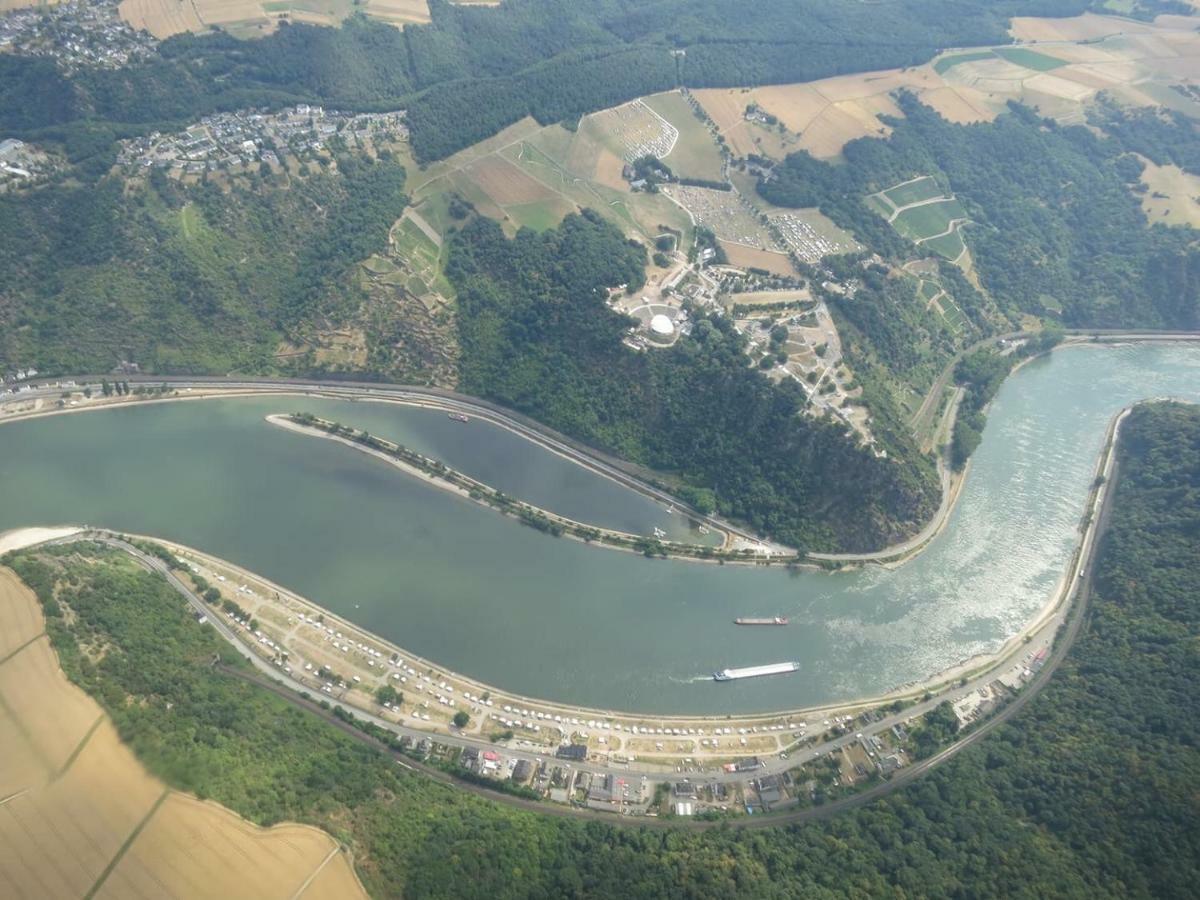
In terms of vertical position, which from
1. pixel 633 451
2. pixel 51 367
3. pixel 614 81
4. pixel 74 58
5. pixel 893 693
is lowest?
pixel 893 693

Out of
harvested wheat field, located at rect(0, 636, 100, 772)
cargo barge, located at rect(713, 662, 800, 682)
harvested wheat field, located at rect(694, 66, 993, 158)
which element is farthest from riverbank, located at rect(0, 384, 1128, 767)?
harvested wheat field, located at rect(694, 66, 993, 158)

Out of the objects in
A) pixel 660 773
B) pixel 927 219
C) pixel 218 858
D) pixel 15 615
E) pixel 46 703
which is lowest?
pixel 660 773

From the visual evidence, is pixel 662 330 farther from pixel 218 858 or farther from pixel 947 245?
pixel 218 858

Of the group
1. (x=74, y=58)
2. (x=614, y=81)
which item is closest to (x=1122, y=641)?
(x=614, y=81)

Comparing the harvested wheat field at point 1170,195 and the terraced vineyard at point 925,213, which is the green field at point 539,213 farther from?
the harvested wheat field at point 1170,195

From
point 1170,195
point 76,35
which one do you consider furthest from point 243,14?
point 1170,195

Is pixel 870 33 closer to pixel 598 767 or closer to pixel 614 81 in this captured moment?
pixel 614 81
